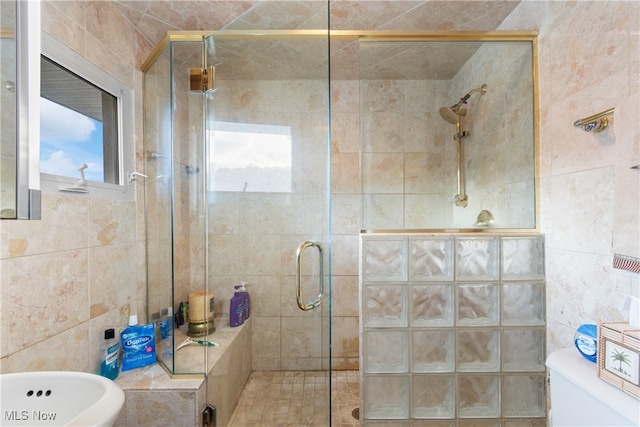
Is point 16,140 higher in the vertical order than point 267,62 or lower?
lower

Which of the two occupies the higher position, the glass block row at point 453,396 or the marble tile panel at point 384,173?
the marble tile panel at point 384,173

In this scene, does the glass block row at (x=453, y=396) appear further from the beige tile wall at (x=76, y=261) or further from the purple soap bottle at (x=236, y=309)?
the beige tile wall at (x=76, y=261)

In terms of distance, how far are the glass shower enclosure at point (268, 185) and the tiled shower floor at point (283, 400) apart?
0.04m

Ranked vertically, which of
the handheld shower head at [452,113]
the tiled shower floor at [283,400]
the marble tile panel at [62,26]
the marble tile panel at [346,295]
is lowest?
the tiled shower floor at [283,400]

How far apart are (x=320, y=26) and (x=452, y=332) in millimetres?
1457

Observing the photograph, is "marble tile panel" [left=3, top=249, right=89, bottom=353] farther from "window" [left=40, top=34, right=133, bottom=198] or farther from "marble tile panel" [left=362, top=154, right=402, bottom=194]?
"marble tile panel" [left=362, top=154, right=402, bottom=194]

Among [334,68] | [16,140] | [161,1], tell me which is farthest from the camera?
[334,68]

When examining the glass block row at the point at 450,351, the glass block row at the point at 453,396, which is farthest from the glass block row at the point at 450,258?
the glass block row at the point at 453,396

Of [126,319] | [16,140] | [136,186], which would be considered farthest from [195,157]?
[126,319]

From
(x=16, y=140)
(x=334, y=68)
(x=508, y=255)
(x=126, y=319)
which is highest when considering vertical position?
(x=334, y=68)

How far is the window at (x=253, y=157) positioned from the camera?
1.07 m

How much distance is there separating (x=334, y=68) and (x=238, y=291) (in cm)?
147

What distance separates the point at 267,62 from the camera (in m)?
1.10

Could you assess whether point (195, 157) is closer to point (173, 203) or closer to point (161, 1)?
point (173, 203)
